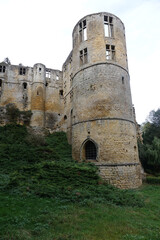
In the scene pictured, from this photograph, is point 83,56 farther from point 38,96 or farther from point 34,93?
point 34,93

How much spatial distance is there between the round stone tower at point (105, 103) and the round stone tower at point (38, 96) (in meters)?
7.98

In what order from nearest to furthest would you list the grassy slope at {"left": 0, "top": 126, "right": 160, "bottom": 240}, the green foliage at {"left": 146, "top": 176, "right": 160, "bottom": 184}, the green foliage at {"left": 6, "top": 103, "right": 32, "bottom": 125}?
the grassy slope at {"left": 0, "top": 126, "right": 160, "bottom": 240}
the green foliage at {"left": 146, "top": 176, "right": 160, "bottom": 184}
the green foliage at {"left": 6, "top": 103, "right": 32, "bottom": 125}

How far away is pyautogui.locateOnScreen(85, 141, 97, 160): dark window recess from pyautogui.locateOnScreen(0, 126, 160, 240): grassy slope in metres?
2.52

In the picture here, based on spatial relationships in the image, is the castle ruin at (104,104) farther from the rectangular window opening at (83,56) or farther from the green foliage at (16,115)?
the green foliage at (16,115)

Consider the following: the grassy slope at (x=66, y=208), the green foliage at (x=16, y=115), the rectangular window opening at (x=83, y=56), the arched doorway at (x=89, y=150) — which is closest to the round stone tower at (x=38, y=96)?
the green foliage at (x=16, y=115)

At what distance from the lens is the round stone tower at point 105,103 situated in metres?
12.9

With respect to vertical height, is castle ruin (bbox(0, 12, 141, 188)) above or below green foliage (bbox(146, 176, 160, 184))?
above

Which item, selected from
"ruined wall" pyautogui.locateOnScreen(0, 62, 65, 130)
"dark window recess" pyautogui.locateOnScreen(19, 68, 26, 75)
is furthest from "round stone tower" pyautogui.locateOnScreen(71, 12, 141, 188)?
"dark window recess" pyautogui.locateOnScreen(19, 68, 26, 75)

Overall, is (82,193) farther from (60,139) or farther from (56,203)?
(60,139)

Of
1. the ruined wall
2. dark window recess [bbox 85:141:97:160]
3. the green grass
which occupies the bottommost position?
the green grass

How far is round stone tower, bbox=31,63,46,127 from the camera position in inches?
868

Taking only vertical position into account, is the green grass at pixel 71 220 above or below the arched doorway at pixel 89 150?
below

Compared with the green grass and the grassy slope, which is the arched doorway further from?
the green grass

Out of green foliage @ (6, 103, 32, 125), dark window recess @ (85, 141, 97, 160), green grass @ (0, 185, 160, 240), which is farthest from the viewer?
green foliage @ (6, 103, 32, 125)
